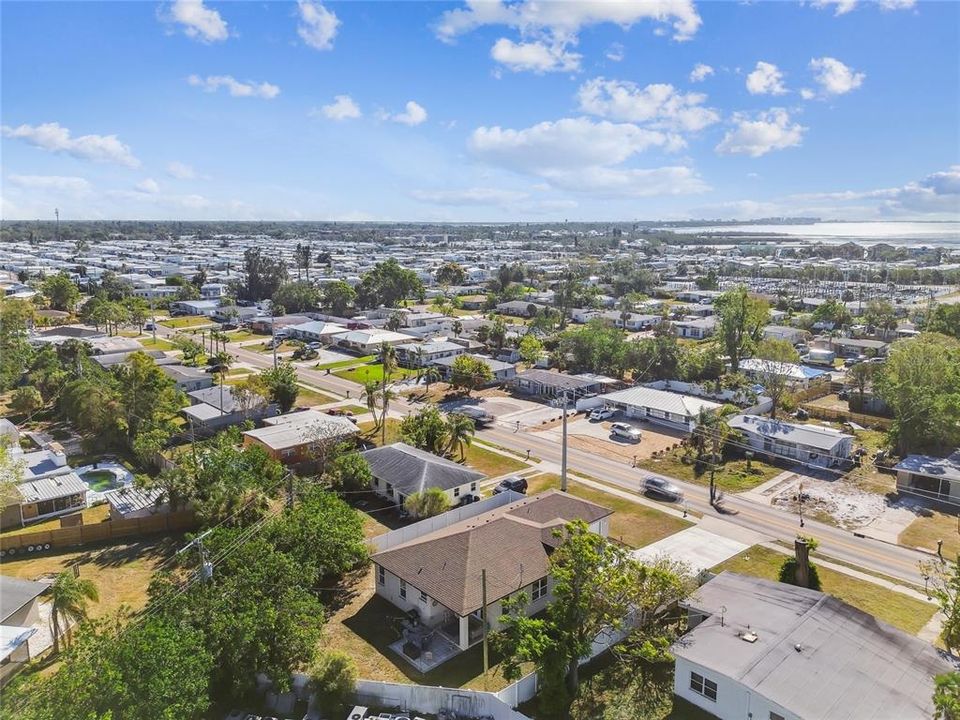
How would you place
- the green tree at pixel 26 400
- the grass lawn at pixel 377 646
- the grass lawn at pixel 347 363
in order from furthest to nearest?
the grass lawn at pixel 347 363 → the green tree at pixel 26 400 → the grass lawn at pixel 377 646

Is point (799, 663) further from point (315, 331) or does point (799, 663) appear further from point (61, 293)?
point (61, 293)

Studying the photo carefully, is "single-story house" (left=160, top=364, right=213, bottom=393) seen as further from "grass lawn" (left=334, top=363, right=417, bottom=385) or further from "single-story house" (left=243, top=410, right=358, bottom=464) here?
"single-story house" (left=243, top=410, right=358, bottom=464)

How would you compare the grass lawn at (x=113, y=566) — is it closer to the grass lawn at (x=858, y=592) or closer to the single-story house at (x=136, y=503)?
the single-story house at (x=136, y=503)

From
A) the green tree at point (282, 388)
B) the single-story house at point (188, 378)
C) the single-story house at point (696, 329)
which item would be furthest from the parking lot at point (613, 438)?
the single-story house at point (696, 329)

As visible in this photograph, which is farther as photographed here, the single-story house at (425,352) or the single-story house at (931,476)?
the single-story house at (425,352)

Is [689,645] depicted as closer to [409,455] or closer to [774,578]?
[774,578]

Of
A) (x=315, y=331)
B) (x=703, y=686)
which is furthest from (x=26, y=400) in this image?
(x=703, y=686)
